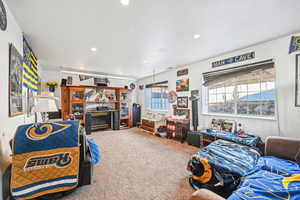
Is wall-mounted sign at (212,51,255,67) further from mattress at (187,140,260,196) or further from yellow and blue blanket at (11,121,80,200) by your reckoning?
yellow and blue blanket at (11,121,80,200)

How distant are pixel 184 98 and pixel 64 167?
3743 mm

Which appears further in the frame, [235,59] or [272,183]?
[235,59]

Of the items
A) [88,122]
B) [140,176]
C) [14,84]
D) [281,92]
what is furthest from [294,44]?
[88,122]

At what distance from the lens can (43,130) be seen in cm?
157

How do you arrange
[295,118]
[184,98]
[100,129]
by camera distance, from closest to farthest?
[295,118]
[184,98]
[100,129]

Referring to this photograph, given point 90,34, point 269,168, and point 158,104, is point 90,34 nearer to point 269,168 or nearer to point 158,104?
point 269,168

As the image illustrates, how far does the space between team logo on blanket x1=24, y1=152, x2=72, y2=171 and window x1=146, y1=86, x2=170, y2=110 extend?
3990 mm

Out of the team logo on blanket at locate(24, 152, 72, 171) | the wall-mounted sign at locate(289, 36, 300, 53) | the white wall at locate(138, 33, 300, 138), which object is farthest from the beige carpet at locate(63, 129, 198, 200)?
the wall-mounted sign at locate(289, 36, 300, 53)

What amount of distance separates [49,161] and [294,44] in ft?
14.7

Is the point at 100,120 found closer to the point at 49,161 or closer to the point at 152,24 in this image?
the point at 49,161

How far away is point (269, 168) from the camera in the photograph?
1503mm

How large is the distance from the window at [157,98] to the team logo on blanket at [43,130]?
397 centimetres

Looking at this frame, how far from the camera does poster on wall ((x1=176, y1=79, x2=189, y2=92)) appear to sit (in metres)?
4.22

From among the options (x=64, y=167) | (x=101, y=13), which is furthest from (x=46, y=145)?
(x=101, y=13)
